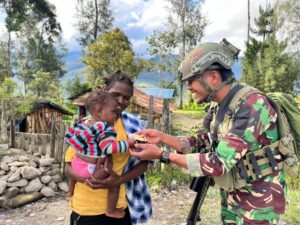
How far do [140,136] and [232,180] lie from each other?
0.65m

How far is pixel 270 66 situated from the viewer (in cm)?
3170

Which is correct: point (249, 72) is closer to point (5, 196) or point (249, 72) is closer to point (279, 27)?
point (279, 27)

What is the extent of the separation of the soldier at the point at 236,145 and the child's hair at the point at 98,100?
0.40 m

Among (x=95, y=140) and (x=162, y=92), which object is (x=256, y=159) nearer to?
(x=95, y=140)

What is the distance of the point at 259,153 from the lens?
2.09m

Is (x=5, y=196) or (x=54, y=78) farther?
(x=54, y=78)

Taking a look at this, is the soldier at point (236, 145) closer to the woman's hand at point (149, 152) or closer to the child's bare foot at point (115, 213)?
the woman's hand at point (149, 152)

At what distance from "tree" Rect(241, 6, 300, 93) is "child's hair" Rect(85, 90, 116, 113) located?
99.9ft

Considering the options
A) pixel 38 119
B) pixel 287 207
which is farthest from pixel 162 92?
pixel 287 207

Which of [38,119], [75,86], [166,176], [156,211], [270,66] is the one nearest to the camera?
[156,211]

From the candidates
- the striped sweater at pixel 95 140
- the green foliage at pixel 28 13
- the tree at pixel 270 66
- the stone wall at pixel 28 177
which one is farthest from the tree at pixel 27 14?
the striped sweater at pixel 95 140

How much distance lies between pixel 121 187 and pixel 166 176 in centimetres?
459

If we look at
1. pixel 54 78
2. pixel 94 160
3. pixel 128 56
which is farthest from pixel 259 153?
pixel 54 78

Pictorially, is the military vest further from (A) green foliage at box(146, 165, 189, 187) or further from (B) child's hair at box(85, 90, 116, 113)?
(A) green foliage at box(146, 165, 189, 187)
